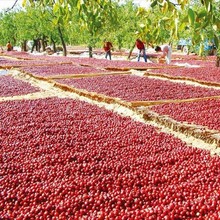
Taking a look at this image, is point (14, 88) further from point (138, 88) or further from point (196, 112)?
point (196, 112)

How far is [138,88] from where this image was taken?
994 cm

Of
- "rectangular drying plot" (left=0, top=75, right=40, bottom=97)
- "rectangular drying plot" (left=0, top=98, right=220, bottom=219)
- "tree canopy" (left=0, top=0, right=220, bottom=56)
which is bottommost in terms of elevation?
"rectangular drying plot" (left=0, top=98, right=220, bottom=219)

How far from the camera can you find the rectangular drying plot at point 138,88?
29.1 feet

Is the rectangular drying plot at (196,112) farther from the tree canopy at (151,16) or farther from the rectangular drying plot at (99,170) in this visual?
the tree canopy at (151,16)

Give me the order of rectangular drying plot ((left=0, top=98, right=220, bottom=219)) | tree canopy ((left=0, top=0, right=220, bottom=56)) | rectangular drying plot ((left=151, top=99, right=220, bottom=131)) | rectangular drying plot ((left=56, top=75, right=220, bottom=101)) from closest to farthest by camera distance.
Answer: tree canopy ((left=0, top=0, right=220, bottom=56))
rectangular drying plot ((left=0, top=98, right=220, bottom=219))
rectangular drying plot ((left=151, top=99, right=220, bottom=131))
rectangular drying plot ((left=56, top=75, right=220, bottom=101))

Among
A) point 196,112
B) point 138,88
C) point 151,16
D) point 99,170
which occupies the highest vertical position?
point 151,16

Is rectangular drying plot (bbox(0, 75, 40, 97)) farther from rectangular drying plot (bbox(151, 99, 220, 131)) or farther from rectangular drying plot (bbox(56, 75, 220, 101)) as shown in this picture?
rectangular drying plot (bbox(151, 99, 220, 131))

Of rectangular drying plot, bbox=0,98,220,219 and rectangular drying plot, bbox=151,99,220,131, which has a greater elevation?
rectangular drying plot, bbox=151,99,220,131

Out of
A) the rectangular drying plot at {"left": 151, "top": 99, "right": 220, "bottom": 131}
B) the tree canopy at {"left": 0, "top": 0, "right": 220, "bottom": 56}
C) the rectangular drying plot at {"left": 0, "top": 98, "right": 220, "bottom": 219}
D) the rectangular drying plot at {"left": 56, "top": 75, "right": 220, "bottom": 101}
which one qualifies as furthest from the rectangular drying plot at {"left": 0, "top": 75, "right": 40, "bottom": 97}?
the tree canopy at {"left": 0, "top": 0, "right": 220, "bottom": 56}

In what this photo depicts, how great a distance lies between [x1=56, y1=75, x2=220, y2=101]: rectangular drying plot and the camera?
349 inches

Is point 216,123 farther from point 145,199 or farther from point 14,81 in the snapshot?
point 14,81

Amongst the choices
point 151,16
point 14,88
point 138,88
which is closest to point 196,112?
point 138,88

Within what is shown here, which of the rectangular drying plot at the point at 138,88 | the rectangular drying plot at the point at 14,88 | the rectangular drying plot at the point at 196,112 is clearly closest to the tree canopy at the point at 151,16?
the rectangular drying plot at the point at 196,112

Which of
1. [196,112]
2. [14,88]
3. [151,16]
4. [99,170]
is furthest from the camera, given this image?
[14,88]
